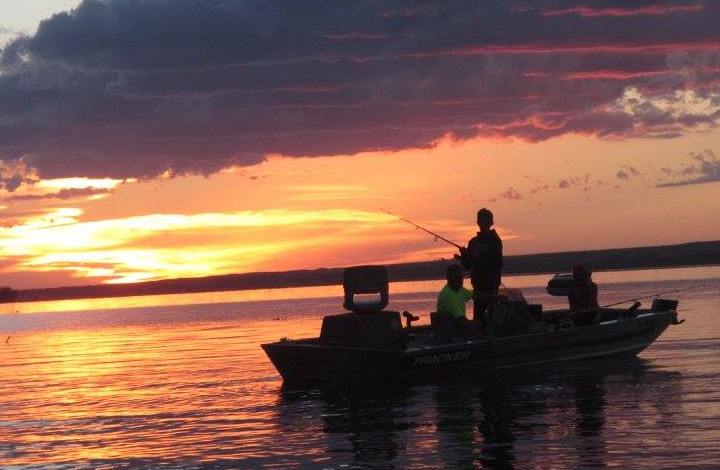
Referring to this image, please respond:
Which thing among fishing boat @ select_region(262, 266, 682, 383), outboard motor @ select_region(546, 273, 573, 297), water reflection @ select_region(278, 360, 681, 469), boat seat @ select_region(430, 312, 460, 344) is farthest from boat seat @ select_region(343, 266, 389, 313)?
outboard motor @ select_region(546, 273, 573, 297)

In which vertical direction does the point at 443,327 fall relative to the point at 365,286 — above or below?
below

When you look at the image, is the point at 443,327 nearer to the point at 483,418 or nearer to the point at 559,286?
the point at 483,418

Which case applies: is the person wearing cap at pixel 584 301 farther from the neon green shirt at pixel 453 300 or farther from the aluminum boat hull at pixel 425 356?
the neon green shirt at pixel 453 300

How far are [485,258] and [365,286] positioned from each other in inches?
102

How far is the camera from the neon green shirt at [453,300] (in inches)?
911

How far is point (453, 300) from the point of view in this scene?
23.2 meters

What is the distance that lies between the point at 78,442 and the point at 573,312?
40.9ft

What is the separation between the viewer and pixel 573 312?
25984mm

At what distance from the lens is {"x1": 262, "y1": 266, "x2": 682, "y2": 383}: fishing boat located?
22.9 m

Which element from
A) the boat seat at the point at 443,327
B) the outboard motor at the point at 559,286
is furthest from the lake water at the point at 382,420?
the outboard motor at the point at 559,286

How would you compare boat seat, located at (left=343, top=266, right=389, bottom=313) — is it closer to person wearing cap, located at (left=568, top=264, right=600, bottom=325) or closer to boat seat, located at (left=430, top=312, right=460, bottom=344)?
boat seat, located at (left=430, top=312, right=460, bottom=344)

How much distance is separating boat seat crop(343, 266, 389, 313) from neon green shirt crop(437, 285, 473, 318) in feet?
4.18

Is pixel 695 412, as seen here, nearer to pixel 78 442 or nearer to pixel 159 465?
pixel 159 465

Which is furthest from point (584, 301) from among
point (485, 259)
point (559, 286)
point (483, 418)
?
point (559, 286)
